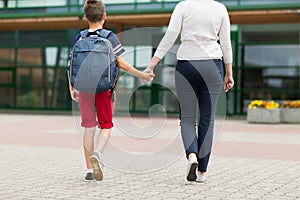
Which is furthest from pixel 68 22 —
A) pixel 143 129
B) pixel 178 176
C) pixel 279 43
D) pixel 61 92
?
pixel 178 176

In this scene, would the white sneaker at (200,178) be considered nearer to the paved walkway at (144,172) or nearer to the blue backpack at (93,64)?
the paved walkway at (144,172)

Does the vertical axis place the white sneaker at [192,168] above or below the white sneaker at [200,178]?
above

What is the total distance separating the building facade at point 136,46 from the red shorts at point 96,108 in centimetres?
1225

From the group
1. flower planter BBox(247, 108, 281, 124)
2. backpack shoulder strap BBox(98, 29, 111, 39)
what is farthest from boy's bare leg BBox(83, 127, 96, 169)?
flower planter BBox(247, 108, 281, 124)

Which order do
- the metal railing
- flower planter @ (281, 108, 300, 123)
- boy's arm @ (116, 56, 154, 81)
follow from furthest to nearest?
1. the metal railing
2. flower planter @ (281, 108, 300, 123)
3. boy's arm @ (116, 56, 154, 81)

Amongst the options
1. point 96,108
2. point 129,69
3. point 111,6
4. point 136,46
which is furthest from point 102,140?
point 111,6

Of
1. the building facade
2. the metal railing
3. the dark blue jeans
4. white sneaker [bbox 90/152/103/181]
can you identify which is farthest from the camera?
the building facade

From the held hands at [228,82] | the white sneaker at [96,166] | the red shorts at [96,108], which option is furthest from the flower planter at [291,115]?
the white sneaker at [96,166]

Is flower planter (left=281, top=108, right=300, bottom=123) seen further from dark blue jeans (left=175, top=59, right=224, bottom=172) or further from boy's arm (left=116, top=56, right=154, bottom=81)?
boy's arm (left=116, top=56, right=154, bottom=81)

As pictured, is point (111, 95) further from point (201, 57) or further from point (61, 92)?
point (61, 92)

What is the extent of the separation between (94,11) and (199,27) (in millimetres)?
978

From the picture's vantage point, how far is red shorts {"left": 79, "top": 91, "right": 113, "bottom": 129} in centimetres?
516

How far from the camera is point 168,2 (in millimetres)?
19406

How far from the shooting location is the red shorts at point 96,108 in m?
5.16
